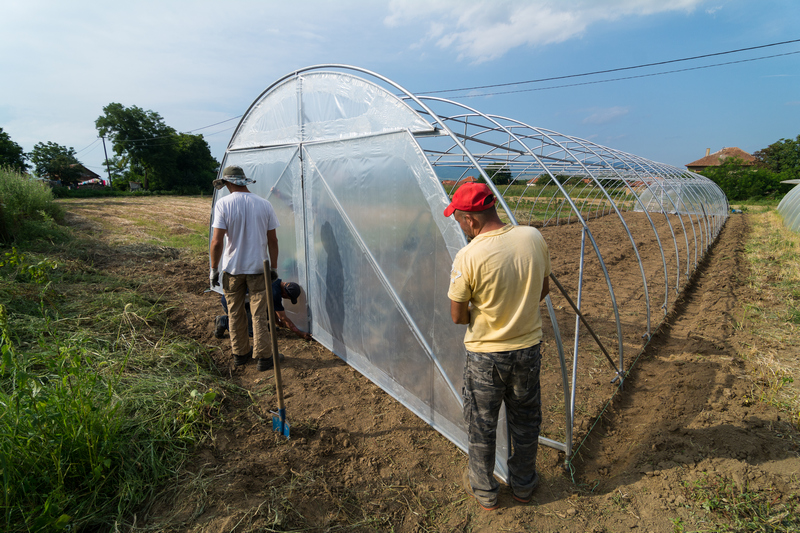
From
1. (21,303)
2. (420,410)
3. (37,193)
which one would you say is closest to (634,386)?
(420,410)

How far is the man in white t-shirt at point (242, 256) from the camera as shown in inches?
160

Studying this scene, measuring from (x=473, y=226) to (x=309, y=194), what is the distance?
9.40ft

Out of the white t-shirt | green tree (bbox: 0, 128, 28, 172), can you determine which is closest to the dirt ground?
the white t-shirt

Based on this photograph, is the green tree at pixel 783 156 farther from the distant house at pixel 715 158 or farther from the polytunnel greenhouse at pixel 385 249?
the polytunnel greenhouse at pixel 385 249

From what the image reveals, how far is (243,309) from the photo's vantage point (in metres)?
4.29

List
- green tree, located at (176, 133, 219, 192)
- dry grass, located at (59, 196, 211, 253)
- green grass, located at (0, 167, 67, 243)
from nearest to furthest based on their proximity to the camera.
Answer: green grass, located at (0, 167, 67, 243) < dry grass, located at (59, 196, 211, 253) < green tree, located at (176, 133, 219, 192)

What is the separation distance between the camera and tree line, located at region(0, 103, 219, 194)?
38.6 meters

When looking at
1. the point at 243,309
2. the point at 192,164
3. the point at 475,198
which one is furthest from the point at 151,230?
the point at 192,164

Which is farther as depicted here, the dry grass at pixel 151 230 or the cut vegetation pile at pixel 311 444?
the dry grass at pixel 151 230

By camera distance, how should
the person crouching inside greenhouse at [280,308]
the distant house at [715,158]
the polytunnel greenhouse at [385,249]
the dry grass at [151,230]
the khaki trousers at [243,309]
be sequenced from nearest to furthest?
the polytunnel greenhouse at [385,249], the khaki trousers at [243,309], the person crouching inside greenhouse at [280,308], the dry grass at [151,230], the distant house at [715,158]

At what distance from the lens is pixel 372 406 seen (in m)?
3.79

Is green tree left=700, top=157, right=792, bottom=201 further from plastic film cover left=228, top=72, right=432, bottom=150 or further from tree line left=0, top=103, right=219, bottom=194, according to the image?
tree line left=0, top=103, right=219, bottom=194

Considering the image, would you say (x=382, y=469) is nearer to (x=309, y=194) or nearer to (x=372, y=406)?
(x=372, y=406)

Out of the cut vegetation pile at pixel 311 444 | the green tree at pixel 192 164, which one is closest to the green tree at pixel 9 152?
the green tree at pixel 192 164
